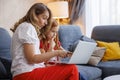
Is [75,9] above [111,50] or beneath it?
above

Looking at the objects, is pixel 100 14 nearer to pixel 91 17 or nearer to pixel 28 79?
pixel 91 17

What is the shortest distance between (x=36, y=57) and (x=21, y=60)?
0.14 meters

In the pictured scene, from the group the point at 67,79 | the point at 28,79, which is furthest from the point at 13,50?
the point at 67,79

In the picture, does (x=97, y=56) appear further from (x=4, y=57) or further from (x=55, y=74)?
(x=55, y=74)

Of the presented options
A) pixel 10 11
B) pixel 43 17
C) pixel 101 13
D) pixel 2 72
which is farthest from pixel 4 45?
pixel 101 13

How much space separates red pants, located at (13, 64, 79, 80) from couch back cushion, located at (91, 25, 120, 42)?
2.15 meters

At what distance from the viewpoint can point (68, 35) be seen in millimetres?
3715

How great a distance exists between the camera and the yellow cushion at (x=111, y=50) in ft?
11.6

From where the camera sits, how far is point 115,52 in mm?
3574

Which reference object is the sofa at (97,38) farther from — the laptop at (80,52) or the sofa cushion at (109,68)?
the laptop at (80,52)

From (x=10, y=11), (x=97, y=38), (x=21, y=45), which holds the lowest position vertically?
(x=97, y=38)

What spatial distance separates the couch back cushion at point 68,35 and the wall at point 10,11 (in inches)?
29.0

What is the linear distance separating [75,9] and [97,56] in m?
1.48

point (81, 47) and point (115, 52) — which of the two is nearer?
point (81, 47)
